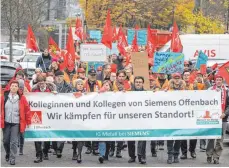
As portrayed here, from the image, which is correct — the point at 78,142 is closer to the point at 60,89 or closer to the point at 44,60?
the point at 60,89

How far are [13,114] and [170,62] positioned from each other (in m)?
5.39

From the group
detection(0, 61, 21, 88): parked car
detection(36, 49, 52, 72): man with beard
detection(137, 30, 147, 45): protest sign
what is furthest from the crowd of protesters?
detection(137, 30, 147, 45): protest sign

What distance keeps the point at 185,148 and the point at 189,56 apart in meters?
Answer: 14.9

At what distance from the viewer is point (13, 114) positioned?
10.1 meters

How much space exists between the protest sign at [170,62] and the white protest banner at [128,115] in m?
3.72

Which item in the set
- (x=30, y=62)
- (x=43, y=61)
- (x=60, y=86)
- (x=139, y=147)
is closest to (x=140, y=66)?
(x=60, y=86)

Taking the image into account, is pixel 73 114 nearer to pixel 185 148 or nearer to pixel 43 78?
pixel 43 78

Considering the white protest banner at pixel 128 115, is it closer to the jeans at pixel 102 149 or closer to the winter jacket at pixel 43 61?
the jeans at pixel 102 149

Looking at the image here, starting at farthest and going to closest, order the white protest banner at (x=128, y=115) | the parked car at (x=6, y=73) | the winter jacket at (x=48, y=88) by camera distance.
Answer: the parked car at (x=6, y=73) < the winter jacket at (x=48, y=88) < the white protest banner at (x=128, y=115)

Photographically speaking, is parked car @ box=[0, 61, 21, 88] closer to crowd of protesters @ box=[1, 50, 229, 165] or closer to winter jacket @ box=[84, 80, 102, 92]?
crowd of protesters @ box=[1, 50, 229, 165]

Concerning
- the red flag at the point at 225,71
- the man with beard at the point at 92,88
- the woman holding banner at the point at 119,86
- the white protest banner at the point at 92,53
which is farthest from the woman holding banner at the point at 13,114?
the white protest banner at the point at 92,53

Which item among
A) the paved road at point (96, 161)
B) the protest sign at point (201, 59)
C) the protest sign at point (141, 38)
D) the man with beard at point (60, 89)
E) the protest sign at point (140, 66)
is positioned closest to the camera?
the paved road at point (96, 161)

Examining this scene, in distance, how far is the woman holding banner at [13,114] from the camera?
1016 cm

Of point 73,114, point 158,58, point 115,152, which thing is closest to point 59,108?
point 73,114
